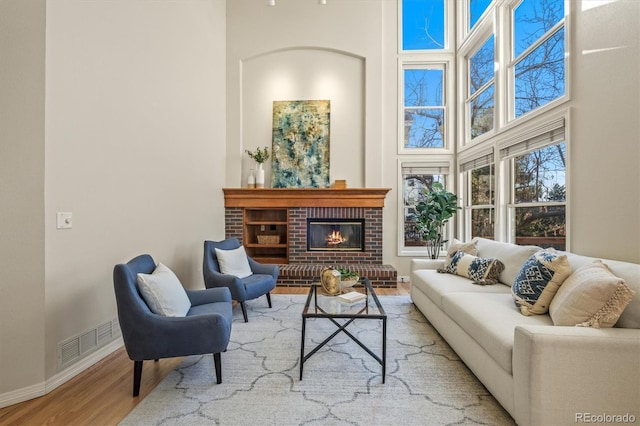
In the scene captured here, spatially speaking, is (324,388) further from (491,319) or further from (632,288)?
(632,288)

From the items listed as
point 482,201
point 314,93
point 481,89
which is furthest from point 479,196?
point 314,93

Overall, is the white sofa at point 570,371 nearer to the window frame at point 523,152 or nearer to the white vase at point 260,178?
the window frame at point 523,152

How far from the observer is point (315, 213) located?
5.39 metres

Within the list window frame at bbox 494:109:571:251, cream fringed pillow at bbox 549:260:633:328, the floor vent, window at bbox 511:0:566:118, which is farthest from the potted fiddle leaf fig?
the floor vent

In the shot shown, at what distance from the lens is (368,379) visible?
2215mm

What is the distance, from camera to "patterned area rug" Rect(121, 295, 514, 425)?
1.83 m

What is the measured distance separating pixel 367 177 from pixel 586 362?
414 centimetres

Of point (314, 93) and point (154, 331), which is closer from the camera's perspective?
point (154, 331)

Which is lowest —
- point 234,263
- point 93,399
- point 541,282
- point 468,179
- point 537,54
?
point 93,399

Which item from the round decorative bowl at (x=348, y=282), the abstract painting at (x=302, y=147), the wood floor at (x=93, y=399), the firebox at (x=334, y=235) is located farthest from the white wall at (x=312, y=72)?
the wood floor at (x=93, y=399)

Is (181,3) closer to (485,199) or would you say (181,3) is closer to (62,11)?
(62,11)

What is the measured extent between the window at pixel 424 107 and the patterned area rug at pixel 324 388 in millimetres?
3608

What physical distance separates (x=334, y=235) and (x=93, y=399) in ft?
13.2

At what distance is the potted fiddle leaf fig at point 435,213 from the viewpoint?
4.85 m
